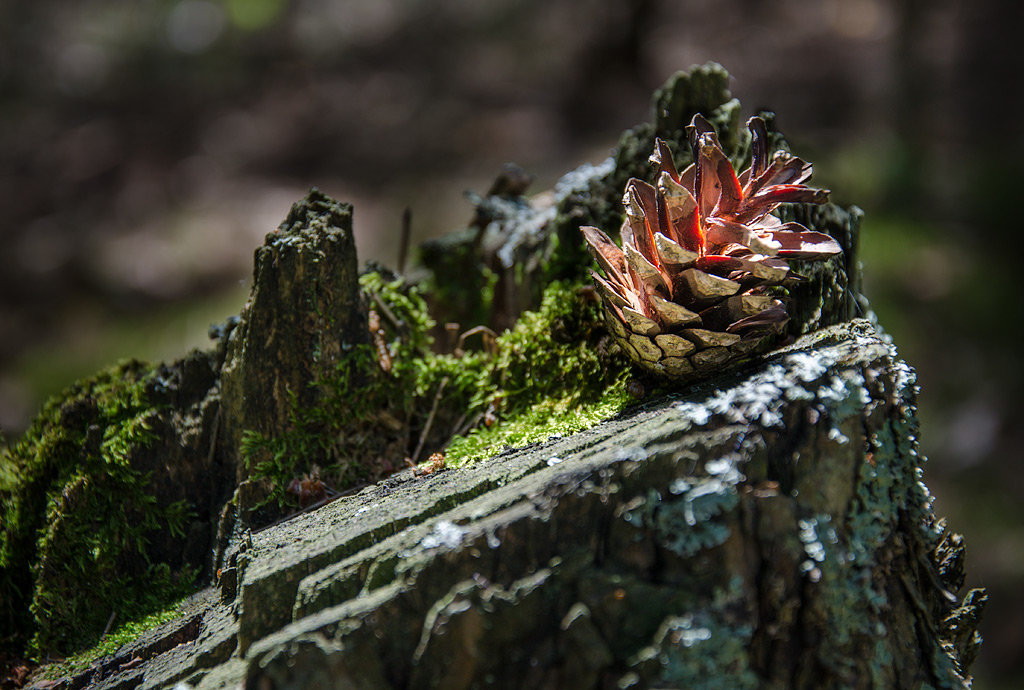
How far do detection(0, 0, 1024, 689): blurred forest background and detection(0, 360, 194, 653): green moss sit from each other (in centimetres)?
385

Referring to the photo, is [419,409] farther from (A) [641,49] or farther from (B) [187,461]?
(A) [641,49]

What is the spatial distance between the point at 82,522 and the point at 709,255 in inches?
72.2

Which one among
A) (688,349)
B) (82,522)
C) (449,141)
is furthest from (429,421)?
(449,141)

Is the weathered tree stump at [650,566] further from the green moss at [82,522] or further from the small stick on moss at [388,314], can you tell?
the small stick on moss at [388,314]

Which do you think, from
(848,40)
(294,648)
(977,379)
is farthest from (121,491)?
(848,40)

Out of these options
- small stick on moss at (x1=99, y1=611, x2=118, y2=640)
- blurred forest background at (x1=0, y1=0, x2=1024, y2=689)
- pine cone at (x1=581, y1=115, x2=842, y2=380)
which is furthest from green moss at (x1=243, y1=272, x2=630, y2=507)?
blurred forest background at (x1=0, y1=0, x2=1024, y2=689)

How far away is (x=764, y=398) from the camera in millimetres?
1369

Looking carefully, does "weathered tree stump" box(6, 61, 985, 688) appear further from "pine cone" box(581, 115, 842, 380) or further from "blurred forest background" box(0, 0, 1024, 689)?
"blurred forest background" box(0, 0, 1024, 689)

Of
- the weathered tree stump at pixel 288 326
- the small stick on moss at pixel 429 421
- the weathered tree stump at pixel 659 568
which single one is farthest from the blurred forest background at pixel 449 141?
the small stick on moss at pixel 429 421

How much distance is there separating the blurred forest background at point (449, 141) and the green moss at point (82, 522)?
3848 millimetres

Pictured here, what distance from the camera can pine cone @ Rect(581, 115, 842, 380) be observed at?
→ 152 cm

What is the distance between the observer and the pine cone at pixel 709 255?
152cm

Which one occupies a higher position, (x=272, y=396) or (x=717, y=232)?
(x=717, y=232)

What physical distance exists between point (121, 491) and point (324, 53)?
25.4ft
